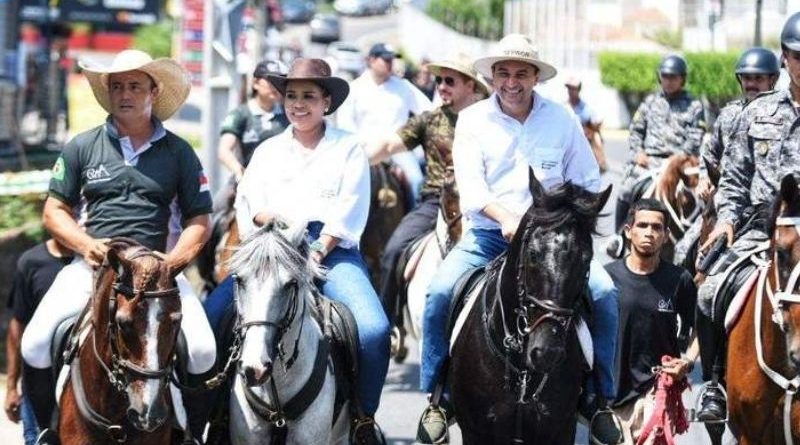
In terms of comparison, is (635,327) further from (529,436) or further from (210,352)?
(210,352)

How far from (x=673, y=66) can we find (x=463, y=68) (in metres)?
4.70

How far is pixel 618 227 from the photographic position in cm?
1836

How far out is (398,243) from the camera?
13.8 m

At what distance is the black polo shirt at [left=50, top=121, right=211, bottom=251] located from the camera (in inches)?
358

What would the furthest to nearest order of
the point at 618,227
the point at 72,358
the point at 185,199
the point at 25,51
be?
1. the point at 25,51
2. the point at 618,227
3. the point at 185,199
4. the point at 72,358

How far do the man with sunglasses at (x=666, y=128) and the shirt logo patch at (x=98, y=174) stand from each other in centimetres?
948

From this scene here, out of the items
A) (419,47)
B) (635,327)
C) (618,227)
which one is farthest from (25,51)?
(419,47)

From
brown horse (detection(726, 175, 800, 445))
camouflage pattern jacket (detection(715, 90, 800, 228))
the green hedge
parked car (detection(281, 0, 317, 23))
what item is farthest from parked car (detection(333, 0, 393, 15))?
brown horse (detection(726, 175, 800, 445))

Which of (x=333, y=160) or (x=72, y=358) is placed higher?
(x=333, y=160)

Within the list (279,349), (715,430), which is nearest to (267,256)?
(279,349)

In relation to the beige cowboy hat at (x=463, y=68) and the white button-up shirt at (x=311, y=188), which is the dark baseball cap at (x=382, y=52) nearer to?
the beige cowboy hat at (x=463, y=68)

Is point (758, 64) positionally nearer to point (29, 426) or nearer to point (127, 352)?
point (29, 426)

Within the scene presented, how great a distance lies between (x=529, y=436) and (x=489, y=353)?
0.48m

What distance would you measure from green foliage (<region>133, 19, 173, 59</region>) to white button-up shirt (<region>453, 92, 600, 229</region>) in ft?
146
